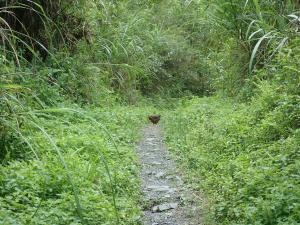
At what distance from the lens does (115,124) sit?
27.2ft

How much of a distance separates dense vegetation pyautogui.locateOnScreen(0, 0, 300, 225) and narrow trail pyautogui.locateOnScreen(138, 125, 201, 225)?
0.18 meters

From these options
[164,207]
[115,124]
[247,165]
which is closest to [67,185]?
[164,207]

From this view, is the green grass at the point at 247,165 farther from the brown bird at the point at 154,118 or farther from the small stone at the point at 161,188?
the brown bird at the point at 154,118

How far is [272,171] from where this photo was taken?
13.8ft

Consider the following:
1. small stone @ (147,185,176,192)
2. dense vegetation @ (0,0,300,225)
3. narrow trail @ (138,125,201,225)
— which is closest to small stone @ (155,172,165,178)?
narrow trail @ (138,125,201,225)

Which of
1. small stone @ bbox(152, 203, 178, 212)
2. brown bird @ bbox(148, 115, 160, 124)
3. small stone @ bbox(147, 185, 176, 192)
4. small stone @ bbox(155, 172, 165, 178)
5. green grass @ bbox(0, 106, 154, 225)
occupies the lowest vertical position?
brown bird @ bbox(148, 115, 160, 124)

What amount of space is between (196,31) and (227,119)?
12.8 meters

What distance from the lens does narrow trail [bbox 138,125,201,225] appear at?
4.50m

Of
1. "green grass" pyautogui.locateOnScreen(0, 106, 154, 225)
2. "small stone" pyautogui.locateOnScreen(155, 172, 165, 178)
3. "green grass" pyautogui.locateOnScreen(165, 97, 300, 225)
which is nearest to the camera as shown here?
"green grass" pyautogui.locateOnScreen(0, 106, 154, 225)

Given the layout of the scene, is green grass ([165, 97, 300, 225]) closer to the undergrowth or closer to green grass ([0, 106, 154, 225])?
the undergrowth

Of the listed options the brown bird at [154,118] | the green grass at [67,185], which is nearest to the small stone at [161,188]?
the green grass at [67,185]

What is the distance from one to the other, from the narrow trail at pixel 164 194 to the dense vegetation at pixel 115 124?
18 cm

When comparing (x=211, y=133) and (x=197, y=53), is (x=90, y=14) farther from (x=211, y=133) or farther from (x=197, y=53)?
(x=197, y=53)

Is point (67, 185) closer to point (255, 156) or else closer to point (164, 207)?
point (164, 207)
